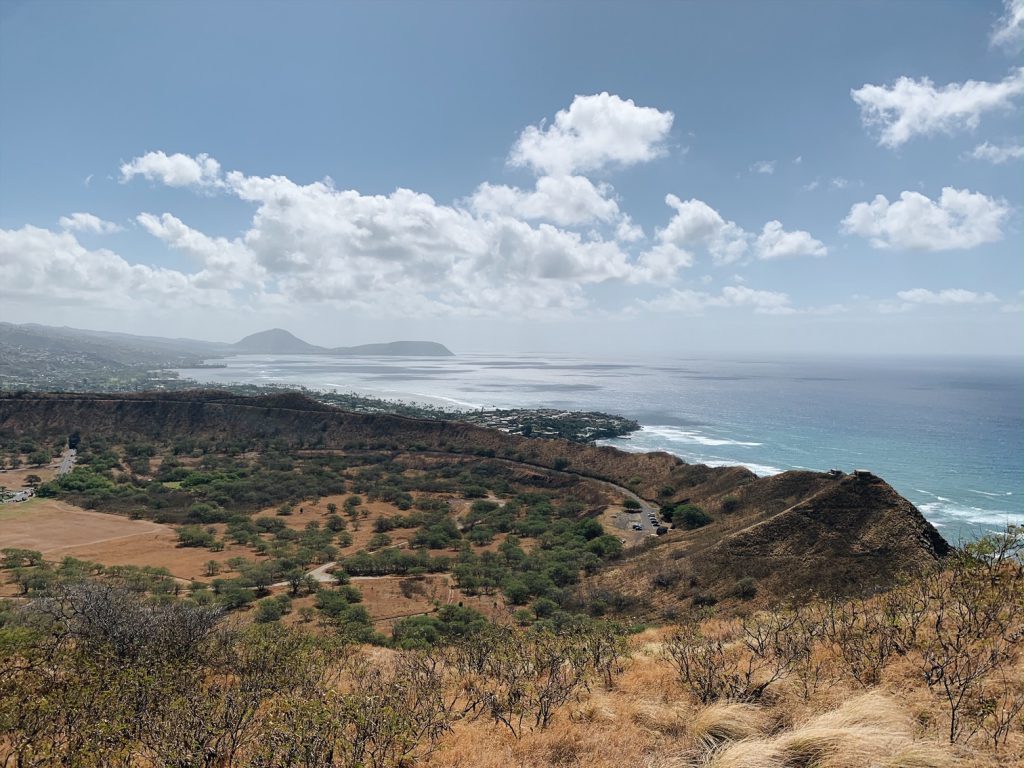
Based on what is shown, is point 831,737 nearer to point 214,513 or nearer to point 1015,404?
point 214,513

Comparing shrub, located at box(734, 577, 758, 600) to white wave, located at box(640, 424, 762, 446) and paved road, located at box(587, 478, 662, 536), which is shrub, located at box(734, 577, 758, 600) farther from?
white wave, located at box(640, 424, 762, 446)

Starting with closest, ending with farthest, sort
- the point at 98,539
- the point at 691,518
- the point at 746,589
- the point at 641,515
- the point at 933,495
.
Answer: the point at 746,589
the point at 98,539
the point at 691,518
the point at 641,515
the point at 933,495

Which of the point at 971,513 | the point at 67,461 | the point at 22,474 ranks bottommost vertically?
the point at 22,474

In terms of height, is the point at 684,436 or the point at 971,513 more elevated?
the point at 684,436

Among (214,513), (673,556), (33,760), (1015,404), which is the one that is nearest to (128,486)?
(214,513)

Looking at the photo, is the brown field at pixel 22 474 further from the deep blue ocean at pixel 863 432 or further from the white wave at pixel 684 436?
the white wave at pixel 684 436

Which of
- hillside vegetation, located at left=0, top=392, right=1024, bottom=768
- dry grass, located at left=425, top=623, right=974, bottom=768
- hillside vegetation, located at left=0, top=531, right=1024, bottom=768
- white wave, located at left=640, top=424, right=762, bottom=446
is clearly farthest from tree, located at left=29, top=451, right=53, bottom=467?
white wave, located at left=640, top=424, right=762, bottom=446

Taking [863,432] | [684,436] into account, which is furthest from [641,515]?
[863,432]

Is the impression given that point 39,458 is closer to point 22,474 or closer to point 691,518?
point 22,474
